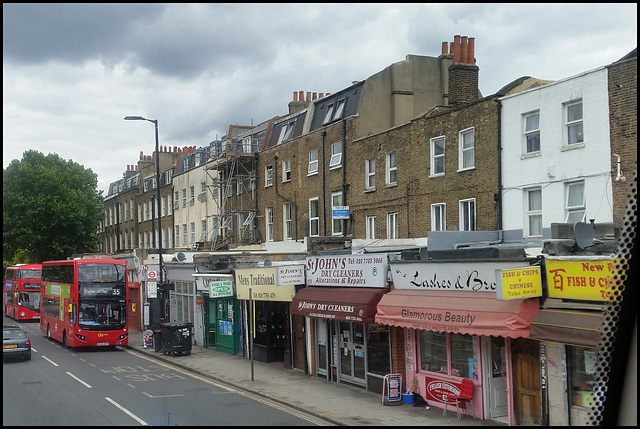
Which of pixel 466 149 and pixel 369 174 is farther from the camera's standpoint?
pixel 369 174

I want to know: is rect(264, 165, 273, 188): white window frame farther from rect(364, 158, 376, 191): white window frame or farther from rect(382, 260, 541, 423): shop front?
rect(382, 260, 541, 423): shop front

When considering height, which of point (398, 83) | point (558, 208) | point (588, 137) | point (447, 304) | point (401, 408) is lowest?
point (401, 408)

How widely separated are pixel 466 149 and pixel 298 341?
8994mm

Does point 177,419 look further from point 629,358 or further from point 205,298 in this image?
point 205,298

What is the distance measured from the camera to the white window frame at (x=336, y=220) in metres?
31.6

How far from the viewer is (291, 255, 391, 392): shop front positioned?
1862cm

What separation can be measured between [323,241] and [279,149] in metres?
11.7

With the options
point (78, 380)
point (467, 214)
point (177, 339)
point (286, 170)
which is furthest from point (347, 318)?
point (286, 170)

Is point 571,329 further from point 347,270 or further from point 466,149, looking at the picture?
point 466,149

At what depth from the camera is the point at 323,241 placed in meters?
26.5

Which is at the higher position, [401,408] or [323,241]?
[323,241]

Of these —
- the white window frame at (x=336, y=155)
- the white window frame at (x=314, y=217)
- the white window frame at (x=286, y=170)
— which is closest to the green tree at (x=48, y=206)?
the white window frame at (x=286, y=170)

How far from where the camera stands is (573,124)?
20156 millimetres

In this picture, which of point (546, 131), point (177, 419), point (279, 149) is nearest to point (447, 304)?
point (177, 419)
